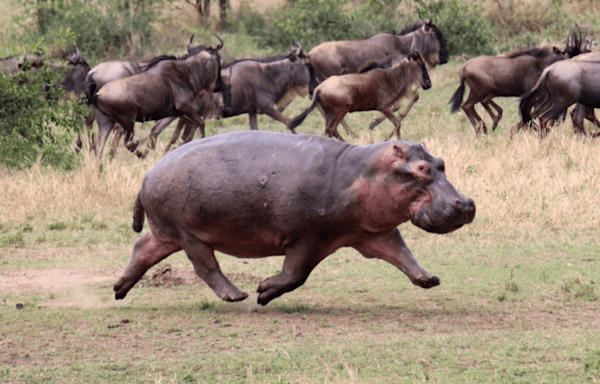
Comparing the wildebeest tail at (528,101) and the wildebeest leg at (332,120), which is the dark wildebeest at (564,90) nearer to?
the wildebeest tail at (528,101)

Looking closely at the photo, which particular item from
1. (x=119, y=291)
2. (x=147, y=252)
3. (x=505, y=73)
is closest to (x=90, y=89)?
(x=505, y=73)

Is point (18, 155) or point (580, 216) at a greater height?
point (580, 216)

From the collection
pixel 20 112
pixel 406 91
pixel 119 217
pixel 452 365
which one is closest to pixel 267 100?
pixel 406 91

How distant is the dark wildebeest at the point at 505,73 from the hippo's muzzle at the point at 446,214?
10014 mm

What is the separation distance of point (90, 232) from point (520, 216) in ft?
14.5

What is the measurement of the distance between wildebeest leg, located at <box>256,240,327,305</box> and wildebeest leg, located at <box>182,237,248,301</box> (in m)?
0.27

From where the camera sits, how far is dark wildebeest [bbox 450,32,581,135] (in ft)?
46.7

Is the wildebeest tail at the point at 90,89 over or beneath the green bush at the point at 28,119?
beneath

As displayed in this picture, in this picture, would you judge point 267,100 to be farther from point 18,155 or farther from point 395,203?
point 395,203

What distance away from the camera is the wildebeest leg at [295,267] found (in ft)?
15.6

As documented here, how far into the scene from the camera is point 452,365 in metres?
3.97

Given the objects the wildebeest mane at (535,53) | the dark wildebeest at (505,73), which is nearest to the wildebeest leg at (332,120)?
the dark wildebeest at (505,73)

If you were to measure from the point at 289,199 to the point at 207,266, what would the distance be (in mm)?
725

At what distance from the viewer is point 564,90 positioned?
12.5 m
